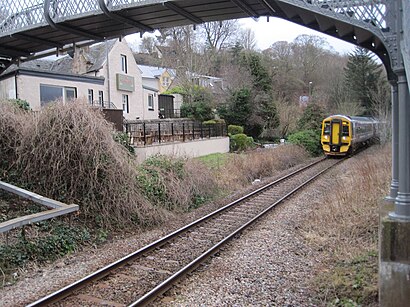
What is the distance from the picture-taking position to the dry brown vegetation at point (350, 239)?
5281mm

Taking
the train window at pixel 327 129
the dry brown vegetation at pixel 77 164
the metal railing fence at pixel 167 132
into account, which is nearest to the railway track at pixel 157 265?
the dry brown vegetation at pixel 77 164

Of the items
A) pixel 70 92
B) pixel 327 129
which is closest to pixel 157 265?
pixel 70 92

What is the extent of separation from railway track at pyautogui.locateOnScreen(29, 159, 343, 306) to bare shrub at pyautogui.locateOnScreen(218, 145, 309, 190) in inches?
190

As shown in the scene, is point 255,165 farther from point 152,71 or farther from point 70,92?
point 152,71

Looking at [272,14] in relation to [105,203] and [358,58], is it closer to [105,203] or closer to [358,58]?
[105,203]

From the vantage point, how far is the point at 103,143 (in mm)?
9266

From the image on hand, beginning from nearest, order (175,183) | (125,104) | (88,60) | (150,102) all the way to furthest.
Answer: (175,183)
(88,60)
(125,104)
(150,102)

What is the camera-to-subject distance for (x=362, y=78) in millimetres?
47812

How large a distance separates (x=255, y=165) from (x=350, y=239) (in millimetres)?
11484

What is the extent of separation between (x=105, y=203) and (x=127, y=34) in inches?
178

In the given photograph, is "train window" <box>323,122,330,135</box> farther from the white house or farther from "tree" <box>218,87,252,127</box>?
the white house

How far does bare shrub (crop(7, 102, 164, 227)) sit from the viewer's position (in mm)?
8891

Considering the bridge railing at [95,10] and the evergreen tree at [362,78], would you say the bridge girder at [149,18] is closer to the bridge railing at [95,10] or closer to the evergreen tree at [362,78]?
the bridge railing at [95,10]

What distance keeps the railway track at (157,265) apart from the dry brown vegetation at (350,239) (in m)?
1.74
